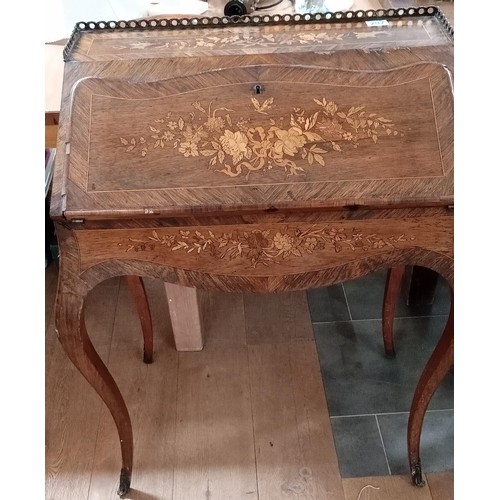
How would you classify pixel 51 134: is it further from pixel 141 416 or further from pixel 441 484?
pixel 441 484

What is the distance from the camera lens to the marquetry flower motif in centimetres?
91

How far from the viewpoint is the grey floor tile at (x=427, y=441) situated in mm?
1351

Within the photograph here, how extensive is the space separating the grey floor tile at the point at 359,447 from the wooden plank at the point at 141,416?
39cm

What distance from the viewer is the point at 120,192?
2.92 feet

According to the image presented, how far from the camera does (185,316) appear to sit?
154 centimetres

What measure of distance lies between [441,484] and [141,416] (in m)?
0.71

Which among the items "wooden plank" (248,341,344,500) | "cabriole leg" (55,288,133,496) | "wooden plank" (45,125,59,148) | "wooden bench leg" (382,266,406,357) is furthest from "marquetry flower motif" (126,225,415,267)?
"wooden plank" (248,341,344,500)

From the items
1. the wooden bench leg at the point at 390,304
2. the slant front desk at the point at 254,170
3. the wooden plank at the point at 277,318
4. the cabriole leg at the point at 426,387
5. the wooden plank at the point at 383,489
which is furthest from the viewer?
the wooden plank at the point at 277,318

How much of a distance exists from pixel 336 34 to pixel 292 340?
0.84m

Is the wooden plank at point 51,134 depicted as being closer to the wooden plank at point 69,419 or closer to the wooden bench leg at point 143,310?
the wooden bench leg at point 143,310

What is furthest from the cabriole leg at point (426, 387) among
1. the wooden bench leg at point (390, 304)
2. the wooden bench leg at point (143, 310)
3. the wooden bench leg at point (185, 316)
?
the wooden bench leg at point (143, 310)

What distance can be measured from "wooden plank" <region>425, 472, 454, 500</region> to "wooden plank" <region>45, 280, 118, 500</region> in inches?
30.1
